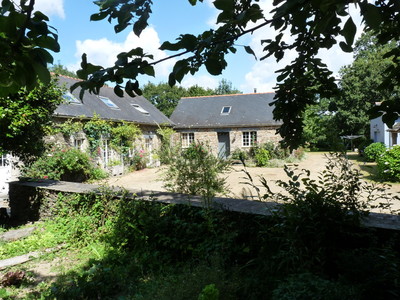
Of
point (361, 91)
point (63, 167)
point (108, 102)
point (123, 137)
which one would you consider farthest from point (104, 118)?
point (361, 91)

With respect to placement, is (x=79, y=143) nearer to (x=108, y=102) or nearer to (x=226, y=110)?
(x=108, y=102)

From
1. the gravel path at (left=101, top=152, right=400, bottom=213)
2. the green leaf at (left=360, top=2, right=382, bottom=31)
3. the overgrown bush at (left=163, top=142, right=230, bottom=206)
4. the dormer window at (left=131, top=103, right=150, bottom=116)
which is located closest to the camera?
the green leaf at (left=360, top=2, right=382, bottom=31)

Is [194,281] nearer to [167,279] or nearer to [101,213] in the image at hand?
[167,279]

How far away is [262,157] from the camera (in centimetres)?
1828

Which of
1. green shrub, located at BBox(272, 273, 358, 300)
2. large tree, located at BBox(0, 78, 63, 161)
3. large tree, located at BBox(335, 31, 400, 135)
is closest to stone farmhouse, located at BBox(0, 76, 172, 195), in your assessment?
large tree, located at BBox(0, 78, 63, 161)

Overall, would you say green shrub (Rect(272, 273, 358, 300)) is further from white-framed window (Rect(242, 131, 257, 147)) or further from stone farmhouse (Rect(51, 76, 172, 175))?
white-framed window (Rect(242, 131, 257, 147))

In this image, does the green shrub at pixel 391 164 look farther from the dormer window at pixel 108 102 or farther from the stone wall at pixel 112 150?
the dormer window at pixel 108 102

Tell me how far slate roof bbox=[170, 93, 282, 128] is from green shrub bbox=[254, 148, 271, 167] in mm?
2282

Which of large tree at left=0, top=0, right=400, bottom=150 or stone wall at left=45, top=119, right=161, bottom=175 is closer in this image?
large tree at left=0, top=0, right=400, bottom=150

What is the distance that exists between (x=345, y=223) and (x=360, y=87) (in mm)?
29982

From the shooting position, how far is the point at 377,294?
1885 mm

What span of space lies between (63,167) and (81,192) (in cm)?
569

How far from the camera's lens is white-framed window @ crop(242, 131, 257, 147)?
66.8 feet

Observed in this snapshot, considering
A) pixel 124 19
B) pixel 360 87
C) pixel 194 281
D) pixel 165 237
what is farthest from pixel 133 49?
pixel 360 87
